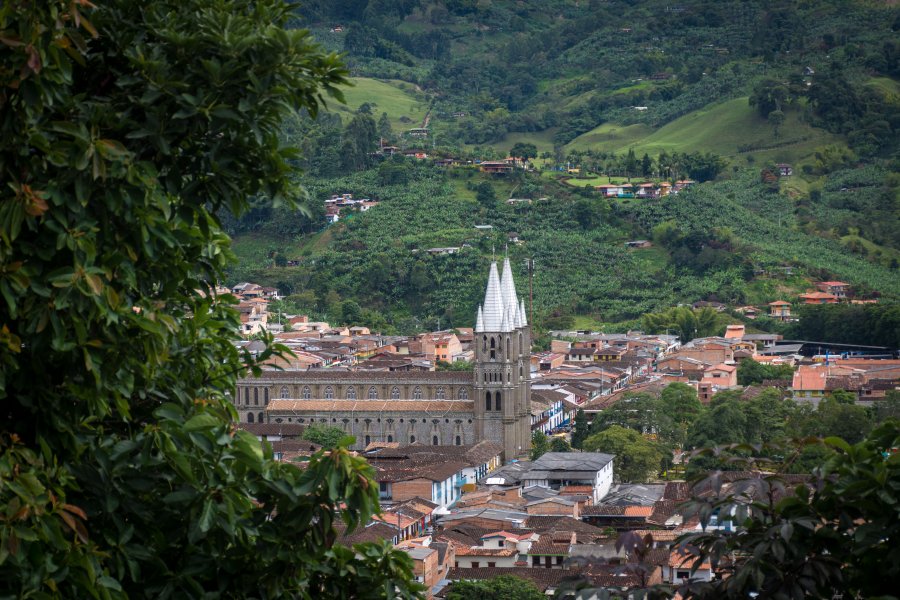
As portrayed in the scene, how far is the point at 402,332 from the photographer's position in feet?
222

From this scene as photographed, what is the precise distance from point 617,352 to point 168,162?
54794 millimetres

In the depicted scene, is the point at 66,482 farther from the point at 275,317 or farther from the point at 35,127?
the point at 275,317

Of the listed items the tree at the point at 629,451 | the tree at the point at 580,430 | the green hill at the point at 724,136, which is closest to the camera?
the tree at the point at 629,451

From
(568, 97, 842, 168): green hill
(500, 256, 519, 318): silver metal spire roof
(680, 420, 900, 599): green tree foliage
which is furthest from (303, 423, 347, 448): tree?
(568, 97, 842, 168): green hill

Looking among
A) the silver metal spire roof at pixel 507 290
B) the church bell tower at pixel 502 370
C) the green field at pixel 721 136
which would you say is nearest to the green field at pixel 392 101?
the green field at pixel 721 136

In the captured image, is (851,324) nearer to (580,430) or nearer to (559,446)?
(580,430)

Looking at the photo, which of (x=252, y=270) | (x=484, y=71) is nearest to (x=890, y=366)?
(x=252, y=270)

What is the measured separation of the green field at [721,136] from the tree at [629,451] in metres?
49.8

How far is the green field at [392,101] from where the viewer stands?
105m

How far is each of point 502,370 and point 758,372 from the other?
15.2m

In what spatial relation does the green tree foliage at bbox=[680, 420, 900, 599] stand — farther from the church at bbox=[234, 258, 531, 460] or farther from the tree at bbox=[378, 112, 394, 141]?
the tree at bbox=[378, 112, 394, 141]

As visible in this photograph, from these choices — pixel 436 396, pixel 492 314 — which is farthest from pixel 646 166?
pixel 492 314

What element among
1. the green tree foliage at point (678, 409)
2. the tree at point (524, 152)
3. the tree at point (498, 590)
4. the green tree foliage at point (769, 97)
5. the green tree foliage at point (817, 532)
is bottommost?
the green tree foliage at point (678, 409)

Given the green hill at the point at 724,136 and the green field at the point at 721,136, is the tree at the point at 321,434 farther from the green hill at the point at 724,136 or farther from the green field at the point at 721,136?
the green field at the point at 721,136
